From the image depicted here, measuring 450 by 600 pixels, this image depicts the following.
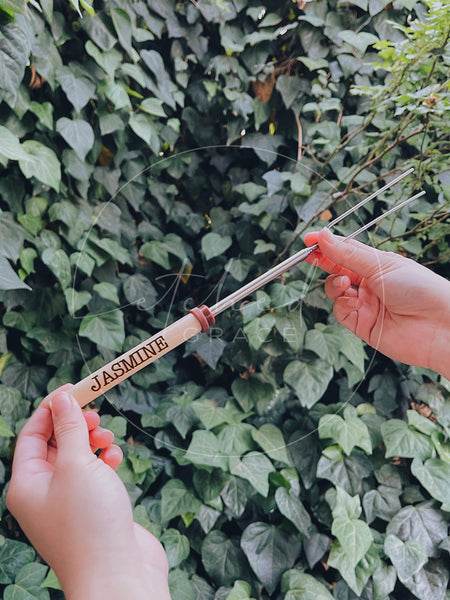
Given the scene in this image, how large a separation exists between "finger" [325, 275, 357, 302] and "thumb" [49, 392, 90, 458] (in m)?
0.44

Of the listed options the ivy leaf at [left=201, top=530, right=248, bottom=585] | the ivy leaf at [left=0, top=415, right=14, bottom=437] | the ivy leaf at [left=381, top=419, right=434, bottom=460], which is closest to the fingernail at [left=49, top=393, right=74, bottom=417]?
the ivy leaf at [left=0, top=415, right=14, bottom=437]

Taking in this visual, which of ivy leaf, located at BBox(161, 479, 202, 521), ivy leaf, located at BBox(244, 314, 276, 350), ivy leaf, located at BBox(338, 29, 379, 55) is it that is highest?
ivy leaf, located at BBox(338, 29, 379, 55)

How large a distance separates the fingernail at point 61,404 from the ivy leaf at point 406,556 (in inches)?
32.8

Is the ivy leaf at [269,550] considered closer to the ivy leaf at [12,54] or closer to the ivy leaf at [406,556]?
the ivy leaf at [406,556]

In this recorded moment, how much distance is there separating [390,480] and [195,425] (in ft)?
1.63

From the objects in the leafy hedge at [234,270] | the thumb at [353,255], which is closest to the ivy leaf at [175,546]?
the leafy hedge at [234,270]

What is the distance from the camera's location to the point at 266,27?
1105 mm

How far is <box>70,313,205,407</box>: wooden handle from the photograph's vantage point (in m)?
0.47

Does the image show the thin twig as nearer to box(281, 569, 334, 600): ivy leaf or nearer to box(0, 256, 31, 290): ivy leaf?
box(0, 256, 31, 290): ivy leaf

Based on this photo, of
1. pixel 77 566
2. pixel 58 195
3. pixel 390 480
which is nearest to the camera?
pixel 77 566

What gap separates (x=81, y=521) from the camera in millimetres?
394

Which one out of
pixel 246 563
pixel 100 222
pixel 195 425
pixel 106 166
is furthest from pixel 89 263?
pixel 246 563

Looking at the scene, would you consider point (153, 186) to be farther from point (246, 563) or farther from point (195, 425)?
point (246, 563)

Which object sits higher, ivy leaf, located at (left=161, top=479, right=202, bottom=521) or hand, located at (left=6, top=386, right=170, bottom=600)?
hand, located at (left=6, top=386, right=170, bottom=600)
